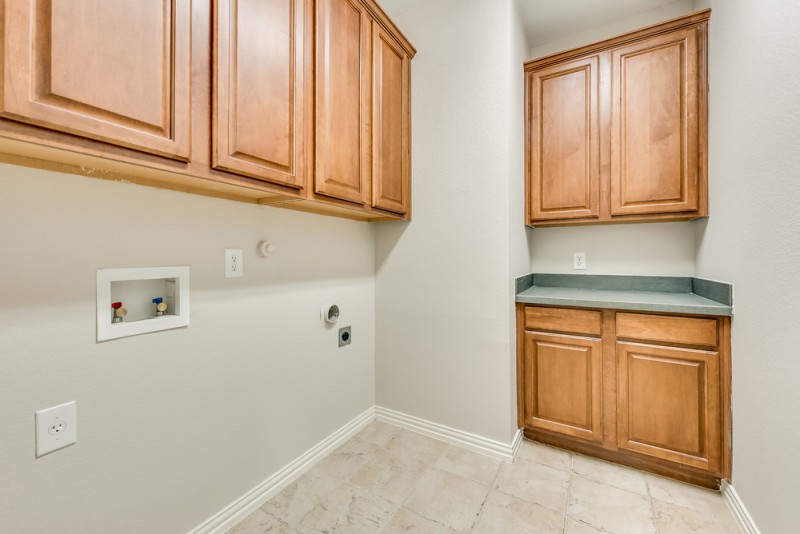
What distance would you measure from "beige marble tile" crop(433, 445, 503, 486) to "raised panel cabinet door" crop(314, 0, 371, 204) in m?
1.51

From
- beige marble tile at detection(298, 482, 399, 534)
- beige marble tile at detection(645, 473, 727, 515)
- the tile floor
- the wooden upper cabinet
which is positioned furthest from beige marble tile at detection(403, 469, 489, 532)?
the wooden upper cabinet

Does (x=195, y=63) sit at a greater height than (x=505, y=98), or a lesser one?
lesser

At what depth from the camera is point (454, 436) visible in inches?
79.5

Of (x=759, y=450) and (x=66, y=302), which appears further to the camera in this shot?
(x=759, y=450)

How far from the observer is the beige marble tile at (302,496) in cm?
146

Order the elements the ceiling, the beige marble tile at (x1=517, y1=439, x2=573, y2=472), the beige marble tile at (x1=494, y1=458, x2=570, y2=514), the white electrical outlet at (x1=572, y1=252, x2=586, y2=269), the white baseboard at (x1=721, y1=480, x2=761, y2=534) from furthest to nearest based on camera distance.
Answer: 1. the white electrical outlet at (x1=572, y1=252, x2=586, y2=269)
2. the ceiling
3. the beige marble tile at (x1=517, y1=439, x2=573, y2=472)
4. the beige marble tile at (x1=494, y1=458, x2=570, y2=514)
5. the white baseboard at (x1=721, y1=480, x2=761, y2=534)

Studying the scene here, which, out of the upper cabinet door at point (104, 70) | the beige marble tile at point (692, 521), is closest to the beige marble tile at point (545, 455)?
the beige marble tile at point (692, 521)

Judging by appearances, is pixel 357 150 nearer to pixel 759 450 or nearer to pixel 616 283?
pixel 616 283

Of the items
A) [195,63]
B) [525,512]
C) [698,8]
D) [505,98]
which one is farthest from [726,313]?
[195,63]

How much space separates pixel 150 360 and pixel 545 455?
6.70 ft

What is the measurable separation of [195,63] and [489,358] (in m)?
1.88

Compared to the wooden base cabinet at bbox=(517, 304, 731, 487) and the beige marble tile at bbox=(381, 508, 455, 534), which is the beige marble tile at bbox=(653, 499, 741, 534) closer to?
the wooden base cabinet at bbox=(517, 304, 731, 487)

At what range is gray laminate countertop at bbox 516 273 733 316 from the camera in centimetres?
162

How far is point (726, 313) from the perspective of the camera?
60.0 inches
